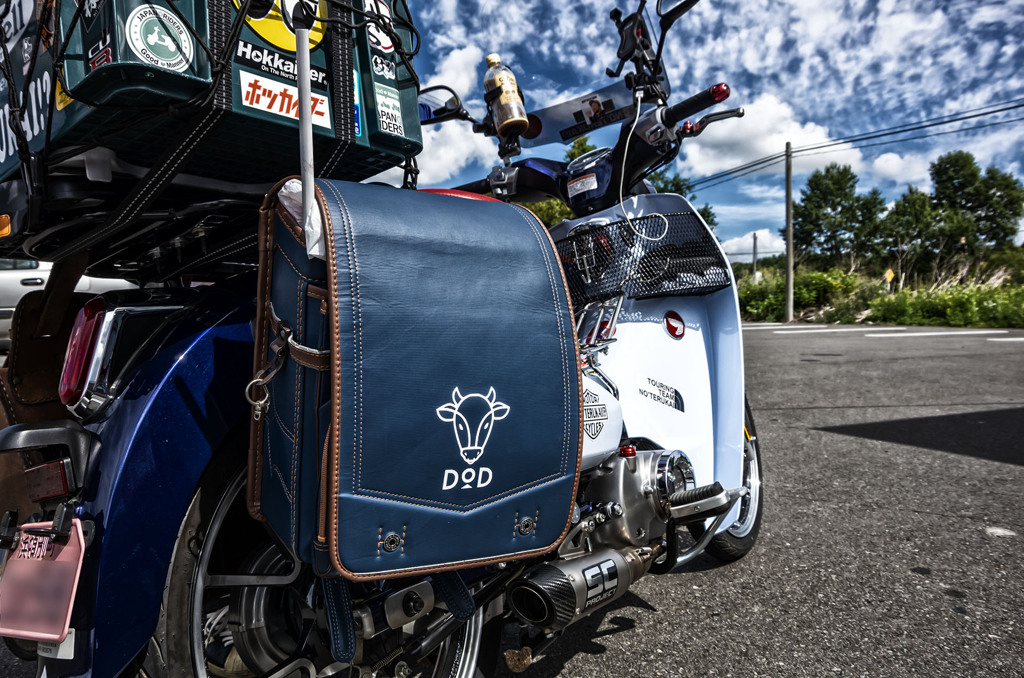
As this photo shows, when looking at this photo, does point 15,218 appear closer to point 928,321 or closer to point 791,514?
point 791,514

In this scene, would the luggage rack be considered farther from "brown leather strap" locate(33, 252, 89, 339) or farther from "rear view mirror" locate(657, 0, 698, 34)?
"rear view mirror" locate(657, 0, 698, 34)

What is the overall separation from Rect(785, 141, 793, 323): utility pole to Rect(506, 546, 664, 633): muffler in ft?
73.9

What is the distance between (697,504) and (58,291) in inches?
68.4

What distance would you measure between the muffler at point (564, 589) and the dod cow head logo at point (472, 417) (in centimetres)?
49

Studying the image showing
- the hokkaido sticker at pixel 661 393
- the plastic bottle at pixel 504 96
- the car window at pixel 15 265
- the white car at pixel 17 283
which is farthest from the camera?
the car window at pixel 15 265

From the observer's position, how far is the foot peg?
1790 mm

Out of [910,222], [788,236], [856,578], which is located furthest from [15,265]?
[910,222]

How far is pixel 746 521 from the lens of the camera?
8.56 ft

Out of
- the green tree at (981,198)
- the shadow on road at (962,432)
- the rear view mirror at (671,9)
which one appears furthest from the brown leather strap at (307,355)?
the green tree at (981,198)

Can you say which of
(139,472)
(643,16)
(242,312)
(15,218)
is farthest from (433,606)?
(643,16)

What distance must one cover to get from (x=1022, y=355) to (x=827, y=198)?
45.2 metres

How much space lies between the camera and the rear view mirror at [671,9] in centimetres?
200

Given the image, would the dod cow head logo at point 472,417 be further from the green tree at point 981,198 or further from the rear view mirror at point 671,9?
the green tree at point 981,198

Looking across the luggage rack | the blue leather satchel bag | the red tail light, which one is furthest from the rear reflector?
the luggage rack
